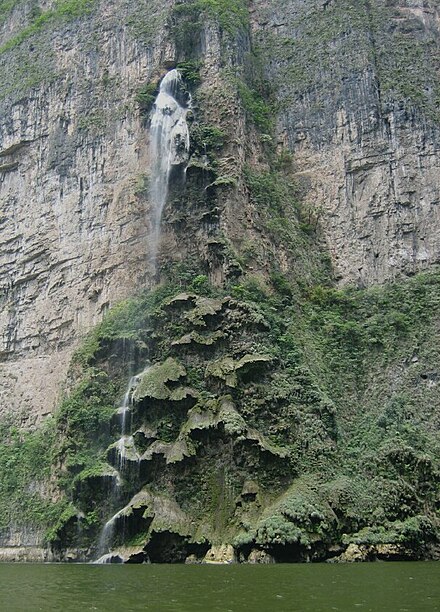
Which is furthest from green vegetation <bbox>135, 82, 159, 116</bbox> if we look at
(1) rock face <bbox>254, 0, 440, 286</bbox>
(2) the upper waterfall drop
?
(1) rock face <bbox>254, 0, 440, 286</bbox>

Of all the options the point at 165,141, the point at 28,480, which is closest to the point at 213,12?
the point at 165,141

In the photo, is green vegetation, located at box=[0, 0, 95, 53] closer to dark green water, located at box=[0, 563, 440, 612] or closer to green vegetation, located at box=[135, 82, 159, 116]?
green vegetation, located at box=[135, 82, 159, 116]

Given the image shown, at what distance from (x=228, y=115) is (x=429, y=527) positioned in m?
24.6

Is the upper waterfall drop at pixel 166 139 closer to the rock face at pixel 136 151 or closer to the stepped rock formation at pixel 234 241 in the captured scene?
the stepped rock formation at pixel 234 241

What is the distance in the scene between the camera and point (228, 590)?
17.5m

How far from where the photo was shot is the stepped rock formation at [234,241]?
31969 mm

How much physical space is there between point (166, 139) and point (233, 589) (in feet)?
101

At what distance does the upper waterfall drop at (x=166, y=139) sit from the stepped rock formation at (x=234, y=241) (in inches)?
15.1

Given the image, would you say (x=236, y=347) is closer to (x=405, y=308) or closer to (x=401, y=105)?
(x=405, y=308)

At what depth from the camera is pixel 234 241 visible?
131ft

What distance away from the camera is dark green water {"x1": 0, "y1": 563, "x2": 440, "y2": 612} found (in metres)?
14.8

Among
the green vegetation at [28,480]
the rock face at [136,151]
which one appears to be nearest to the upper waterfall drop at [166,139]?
the rock face at [136,151]

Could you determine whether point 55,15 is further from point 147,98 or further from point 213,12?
point 147,98

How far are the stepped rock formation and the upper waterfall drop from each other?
0.38 metres
